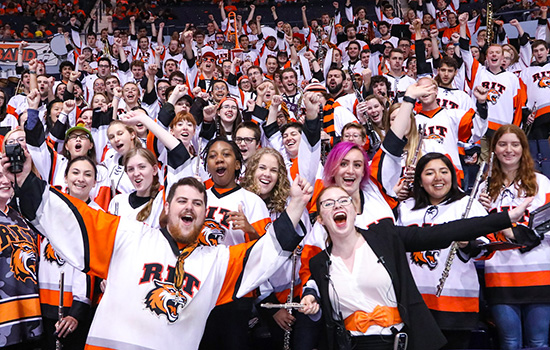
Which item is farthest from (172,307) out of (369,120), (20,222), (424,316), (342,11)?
(342,11)

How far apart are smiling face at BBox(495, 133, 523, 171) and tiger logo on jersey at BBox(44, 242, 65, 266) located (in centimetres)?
287

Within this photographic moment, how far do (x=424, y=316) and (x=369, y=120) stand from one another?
286 centimetres

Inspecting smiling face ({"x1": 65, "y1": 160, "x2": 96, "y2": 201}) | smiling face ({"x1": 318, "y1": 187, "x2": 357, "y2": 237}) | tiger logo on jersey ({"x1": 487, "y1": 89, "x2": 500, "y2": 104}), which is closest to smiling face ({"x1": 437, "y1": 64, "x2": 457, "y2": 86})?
tiger logo on jersey ({"x1": 487, "y1": 89, "x2": 500, "y2": 104})

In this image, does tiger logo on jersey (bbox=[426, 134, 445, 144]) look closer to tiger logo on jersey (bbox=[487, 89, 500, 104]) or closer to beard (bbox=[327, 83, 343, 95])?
beard (bbox=[327, 83, 343, 95])

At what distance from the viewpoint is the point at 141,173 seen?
12.7ft

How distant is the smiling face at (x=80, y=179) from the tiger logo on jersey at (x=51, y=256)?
382 mm

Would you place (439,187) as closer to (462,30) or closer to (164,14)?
(462,30)

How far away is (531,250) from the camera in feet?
11.4

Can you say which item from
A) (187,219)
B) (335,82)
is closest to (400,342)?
(187,219)

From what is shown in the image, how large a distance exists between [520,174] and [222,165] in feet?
6.30

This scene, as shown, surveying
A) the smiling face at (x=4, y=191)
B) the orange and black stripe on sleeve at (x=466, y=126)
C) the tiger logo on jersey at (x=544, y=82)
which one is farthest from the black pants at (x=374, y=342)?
the tiger logo on jersey at (x=544, y=82)

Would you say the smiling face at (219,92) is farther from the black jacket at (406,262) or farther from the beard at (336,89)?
the black jacket at (406,262)

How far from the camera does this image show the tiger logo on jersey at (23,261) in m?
3.42

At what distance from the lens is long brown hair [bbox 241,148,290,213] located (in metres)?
3.92
